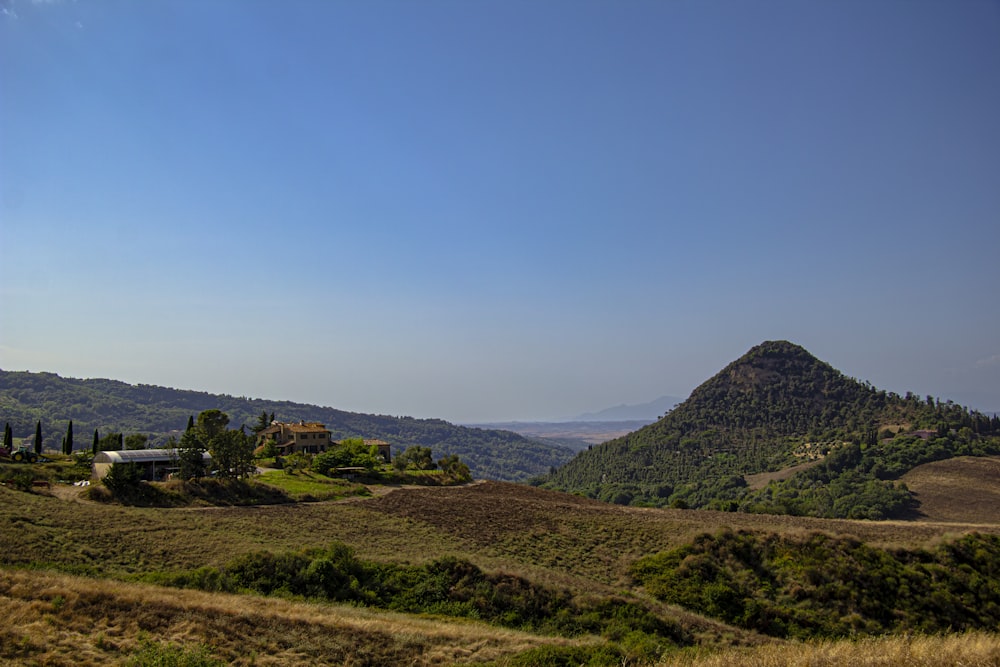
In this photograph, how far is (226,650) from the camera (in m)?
13.6

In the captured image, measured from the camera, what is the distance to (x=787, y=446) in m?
152

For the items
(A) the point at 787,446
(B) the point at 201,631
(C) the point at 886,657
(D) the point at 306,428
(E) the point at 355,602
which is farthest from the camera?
(A) the point at 787,446

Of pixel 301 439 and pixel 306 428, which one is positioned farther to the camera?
pixel 306 428

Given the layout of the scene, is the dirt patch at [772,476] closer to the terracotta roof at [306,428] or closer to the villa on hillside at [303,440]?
the villa on hillside at [303,440]

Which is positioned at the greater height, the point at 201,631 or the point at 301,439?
the point at 201,631

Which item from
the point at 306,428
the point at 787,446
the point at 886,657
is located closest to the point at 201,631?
the point at 886,657

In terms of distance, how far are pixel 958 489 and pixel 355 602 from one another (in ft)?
338

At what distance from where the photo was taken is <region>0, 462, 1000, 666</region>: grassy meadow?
42.2ft

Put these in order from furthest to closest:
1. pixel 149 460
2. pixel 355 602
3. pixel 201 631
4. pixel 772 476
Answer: pixel 772 476 < pixel 149 460 < pixel 355 602 < pixel 201 631

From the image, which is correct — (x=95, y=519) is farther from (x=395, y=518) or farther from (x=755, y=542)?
(x=755, y=542)

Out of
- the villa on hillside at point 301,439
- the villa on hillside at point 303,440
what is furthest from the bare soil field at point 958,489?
the villa on hillside at point 301,439

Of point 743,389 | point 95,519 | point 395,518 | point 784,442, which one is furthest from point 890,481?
point 95,519

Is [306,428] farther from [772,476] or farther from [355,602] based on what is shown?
[772,476]

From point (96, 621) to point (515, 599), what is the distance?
551 inches
